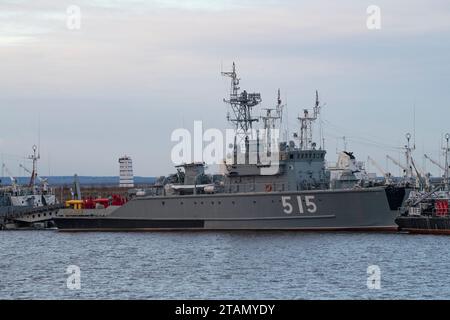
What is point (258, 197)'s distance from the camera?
5962cm

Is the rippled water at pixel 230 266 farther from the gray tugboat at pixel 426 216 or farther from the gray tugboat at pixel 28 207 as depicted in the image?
the gray tugboat at pixel 28 207

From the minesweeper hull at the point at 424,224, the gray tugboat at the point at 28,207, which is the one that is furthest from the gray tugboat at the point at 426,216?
the gray tugboat at the point at 28,207

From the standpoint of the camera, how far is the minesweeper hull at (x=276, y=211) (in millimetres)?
57688

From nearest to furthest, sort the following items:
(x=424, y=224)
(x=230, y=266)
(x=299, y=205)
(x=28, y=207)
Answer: (x=230, y=266) → (x=299, y=205) → (x=424, y=224) → (x=28, y=207)

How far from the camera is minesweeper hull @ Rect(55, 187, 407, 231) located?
189 feet

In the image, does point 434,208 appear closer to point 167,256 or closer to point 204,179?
point 204,179

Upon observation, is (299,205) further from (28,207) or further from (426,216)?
(28,207)

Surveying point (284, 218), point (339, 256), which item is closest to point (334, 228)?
point (284, 218)

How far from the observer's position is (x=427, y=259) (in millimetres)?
42031

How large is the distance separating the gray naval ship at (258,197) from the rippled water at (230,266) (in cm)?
222

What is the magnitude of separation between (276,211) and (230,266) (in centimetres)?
1917

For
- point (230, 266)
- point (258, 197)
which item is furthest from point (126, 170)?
point (230, 266)
